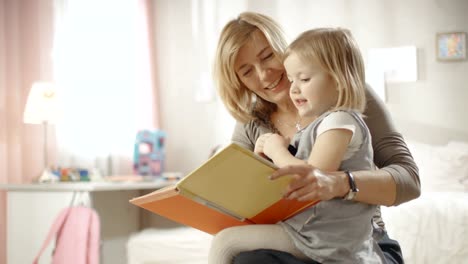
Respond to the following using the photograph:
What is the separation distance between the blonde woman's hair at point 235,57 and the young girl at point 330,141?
1.12 ft

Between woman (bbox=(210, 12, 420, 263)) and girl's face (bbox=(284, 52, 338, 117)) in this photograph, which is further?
woman (bbox=(210, 12, 420, 263))

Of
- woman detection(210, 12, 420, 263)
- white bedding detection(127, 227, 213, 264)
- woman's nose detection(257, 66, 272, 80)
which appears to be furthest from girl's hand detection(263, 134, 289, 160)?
white bedding detection(127, 227, 213, 264)

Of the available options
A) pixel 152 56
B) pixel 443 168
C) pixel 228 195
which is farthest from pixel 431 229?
pixel 152 56

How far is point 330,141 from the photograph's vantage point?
107cm

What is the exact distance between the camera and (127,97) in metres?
3.47

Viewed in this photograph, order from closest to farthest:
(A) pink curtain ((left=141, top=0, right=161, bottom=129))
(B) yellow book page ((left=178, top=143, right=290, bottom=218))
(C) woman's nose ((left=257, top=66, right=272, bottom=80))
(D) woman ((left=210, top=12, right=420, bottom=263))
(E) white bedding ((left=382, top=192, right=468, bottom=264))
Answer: (B) yellow book page ((left=178, top=143, right=290, bottom=218)), (D) woman ((left=210, top=12, right=420, bottom=263)), (C) woman's nose ((left=257, top=66, right=272, bottom=80)), (E) white bedding ((left=382, top=192, right=468, bottom=264)), (A) pink curtain ((left=141, top=0, right=161, bottom=129))

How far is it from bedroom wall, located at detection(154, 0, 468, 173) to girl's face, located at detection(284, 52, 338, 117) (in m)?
2.28

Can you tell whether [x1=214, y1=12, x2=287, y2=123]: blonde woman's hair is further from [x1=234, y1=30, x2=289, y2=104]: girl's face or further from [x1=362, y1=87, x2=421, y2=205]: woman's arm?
[x1=362, y1=87, x2=421, y2=205]: woman's arm

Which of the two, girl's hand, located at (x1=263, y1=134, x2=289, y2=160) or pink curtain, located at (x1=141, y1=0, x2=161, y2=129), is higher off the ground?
pink curtain, located at (x1=141, y1=0, x2=161, y2=129)

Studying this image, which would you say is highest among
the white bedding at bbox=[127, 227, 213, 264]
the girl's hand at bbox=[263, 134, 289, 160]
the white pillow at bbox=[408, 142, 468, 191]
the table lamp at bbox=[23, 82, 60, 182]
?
the table lamp at bbox=[23, 82, 60, 182]

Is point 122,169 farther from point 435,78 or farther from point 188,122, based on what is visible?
point 435,78

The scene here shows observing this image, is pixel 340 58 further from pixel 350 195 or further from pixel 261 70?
pixel 261 70

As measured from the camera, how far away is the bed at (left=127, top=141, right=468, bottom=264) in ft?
7.18

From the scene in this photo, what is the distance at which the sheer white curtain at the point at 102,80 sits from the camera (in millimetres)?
3393
